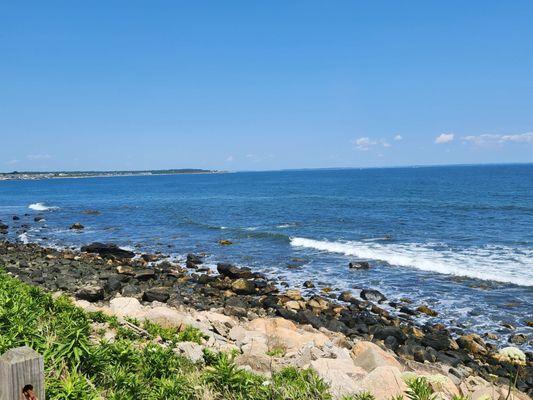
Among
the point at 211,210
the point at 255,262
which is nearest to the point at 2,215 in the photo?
the point at 211,210

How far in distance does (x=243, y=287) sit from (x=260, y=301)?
1890 mm

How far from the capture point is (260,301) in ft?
55.3

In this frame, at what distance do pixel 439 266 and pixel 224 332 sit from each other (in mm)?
14908

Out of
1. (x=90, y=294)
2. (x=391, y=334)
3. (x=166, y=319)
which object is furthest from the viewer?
(x=90, y=294)

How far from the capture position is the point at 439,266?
21.8 m

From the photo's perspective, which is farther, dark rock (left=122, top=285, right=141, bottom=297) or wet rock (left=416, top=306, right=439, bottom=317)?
dark rock (left=122, top=285, right=141, bottom=297)

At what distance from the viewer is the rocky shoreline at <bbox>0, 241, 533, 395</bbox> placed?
12.1 meters

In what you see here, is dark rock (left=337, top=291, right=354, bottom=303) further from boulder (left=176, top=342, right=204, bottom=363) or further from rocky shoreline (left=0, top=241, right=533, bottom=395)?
boulder (left=176, top=342, right=204, bottom=363)

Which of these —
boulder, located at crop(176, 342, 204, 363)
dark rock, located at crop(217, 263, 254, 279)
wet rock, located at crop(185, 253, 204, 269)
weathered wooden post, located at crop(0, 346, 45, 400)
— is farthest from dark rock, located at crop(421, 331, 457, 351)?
wet rock, located at crop(185, 253, 204, 269)

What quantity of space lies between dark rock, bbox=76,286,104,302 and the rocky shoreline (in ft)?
0.10

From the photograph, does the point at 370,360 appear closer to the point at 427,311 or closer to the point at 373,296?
the point at 427,311

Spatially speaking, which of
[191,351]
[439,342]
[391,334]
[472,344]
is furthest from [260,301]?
[191,351]

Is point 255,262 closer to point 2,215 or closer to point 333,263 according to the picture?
point 333,263

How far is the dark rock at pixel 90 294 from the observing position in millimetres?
14180
